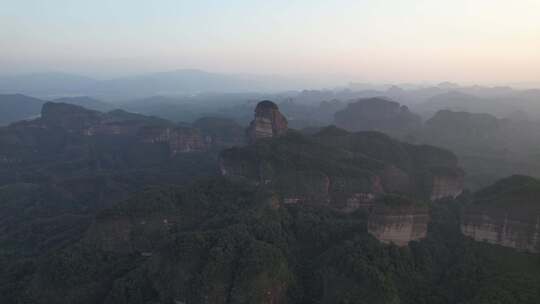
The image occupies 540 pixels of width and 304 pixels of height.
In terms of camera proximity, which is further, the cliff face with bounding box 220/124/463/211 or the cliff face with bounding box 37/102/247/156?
the cliff face with bounding box 37/102/247/156

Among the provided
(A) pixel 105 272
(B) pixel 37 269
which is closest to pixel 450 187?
(A) pixel 105 272

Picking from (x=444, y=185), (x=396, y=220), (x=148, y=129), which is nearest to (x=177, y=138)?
(x=148, y=129)

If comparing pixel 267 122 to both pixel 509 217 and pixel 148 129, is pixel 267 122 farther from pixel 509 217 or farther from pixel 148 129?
pixel 148 129

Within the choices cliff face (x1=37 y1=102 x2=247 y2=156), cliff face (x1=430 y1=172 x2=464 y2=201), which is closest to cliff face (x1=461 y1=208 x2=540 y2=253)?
cliff face (x1=430 y1=172 x2=464 y2=201)

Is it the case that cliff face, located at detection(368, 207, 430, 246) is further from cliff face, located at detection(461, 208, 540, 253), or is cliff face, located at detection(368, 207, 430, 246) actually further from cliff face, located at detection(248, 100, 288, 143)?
cliff face, located at detection(248, 100, 288, 143)

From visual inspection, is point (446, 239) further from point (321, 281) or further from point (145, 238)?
point (145, 238)

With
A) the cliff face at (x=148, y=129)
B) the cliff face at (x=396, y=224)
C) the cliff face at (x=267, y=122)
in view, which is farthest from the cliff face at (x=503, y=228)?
the cliff face at (x=148, y=129)
